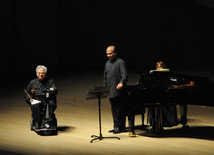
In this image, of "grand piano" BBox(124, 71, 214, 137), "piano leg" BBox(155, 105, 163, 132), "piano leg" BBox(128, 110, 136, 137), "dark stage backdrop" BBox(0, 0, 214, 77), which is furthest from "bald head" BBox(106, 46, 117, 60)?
A: "dark stage backdrop" BBox(0, 0, 214, 77)

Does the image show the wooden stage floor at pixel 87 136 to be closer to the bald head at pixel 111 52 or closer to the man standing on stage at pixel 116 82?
the man standing on stage at pixel 116 82

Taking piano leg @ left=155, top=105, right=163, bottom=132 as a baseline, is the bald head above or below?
above

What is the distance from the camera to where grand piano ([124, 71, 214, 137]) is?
18.4 ft

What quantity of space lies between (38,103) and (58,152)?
1297 millimetres

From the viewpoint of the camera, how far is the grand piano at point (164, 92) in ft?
18.4

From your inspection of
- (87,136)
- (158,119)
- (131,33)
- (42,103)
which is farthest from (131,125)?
(131,33)

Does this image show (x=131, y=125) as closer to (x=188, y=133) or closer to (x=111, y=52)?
(x=188, y=133)

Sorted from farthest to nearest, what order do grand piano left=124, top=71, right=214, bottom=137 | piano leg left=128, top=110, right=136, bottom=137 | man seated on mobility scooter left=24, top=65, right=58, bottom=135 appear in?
1. man seated on mobility scooter left=24, top=65, right=58, bottom=135
2. piano leg left=128, top=110, right=136, bottom=137
3. grand piano left=124, top=71, right=214, bottom=137

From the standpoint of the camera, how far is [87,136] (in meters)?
6.07

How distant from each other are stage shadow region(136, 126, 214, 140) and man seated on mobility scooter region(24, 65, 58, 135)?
1.34m

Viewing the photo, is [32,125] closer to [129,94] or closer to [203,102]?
[129,94]

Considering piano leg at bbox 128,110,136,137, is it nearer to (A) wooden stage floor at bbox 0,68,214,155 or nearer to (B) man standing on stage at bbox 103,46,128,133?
(A) wooden stage floor at bbox 0,68,214,155

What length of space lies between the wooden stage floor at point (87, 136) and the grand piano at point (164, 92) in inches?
17.9

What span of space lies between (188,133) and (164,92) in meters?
0.85
